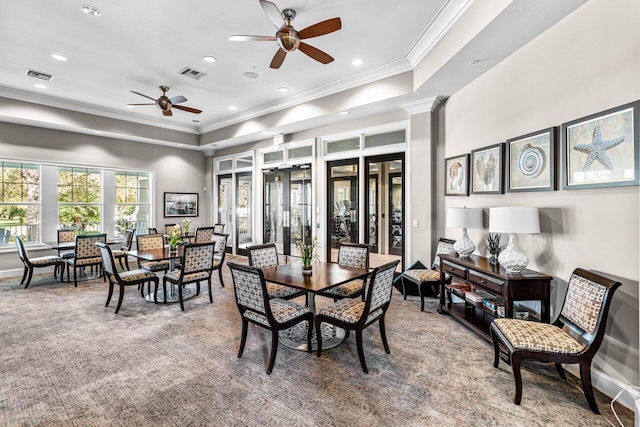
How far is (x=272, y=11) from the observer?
293 centimetres

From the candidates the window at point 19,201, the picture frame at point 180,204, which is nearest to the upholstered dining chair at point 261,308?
the window at point 19,201

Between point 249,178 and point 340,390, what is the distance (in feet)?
22.2

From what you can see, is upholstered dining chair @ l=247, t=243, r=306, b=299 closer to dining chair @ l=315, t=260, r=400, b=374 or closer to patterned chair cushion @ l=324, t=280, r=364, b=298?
patterned chair cushion @ l=324, t=280, r=364, b=298

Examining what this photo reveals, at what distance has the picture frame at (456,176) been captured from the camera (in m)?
4.48

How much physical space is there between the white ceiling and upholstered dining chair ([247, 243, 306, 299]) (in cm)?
274

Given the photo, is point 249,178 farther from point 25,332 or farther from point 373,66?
point 25,332

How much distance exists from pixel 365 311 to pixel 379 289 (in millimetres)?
243

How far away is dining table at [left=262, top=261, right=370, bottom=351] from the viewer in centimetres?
305

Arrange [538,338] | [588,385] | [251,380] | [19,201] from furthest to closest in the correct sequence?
[19,201] → [251,380] → [538,338] → [588,385]

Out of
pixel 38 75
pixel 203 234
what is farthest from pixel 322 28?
pixel 38 75

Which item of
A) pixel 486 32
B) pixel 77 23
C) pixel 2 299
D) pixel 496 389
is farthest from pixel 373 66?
pixel 2 299

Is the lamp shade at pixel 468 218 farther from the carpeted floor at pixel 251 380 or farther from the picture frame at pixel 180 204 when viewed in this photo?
the picture frame at pixel 180 204

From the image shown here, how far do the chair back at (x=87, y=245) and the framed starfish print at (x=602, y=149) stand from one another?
269 inches

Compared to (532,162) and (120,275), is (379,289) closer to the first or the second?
(532,162)
